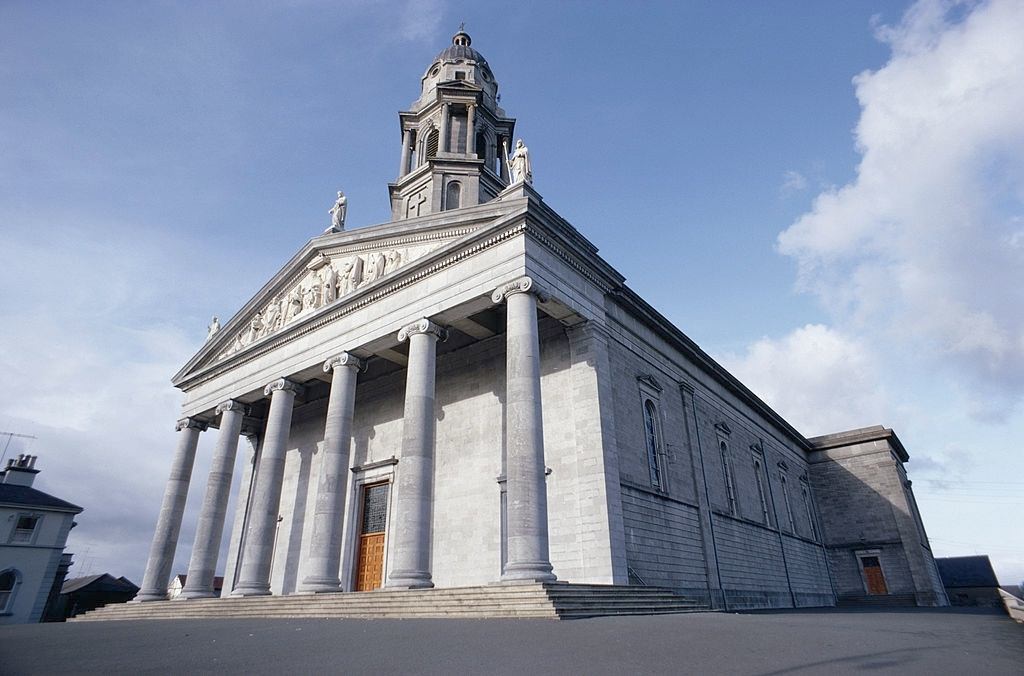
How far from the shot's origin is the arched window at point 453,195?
29828 millimetres

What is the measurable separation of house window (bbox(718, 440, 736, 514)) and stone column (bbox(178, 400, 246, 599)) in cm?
2056

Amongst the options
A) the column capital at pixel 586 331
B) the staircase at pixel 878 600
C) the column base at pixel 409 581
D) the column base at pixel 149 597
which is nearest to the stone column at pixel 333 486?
the column base at pixel 409 581

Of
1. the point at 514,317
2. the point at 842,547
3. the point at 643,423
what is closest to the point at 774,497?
the point at 842,547

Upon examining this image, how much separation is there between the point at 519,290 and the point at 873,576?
108ft

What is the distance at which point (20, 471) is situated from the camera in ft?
128

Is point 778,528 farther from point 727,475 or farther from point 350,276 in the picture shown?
point 350,276

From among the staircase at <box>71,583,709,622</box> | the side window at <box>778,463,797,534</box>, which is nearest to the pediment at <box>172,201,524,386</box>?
the staircase at <box>71,583,709,622</box>

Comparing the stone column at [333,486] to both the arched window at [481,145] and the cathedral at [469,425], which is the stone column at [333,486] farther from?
the arched window at [481,145]

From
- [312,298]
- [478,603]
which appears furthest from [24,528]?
[478,603]

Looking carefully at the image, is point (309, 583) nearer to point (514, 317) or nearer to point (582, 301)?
point (514, 317)

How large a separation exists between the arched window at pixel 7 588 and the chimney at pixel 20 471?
7258mm

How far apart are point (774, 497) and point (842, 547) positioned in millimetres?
10144

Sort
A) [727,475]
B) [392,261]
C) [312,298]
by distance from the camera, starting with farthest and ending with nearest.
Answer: [727,475]
[312,298]
[392,261]

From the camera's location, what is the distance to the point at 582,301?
19.0m
